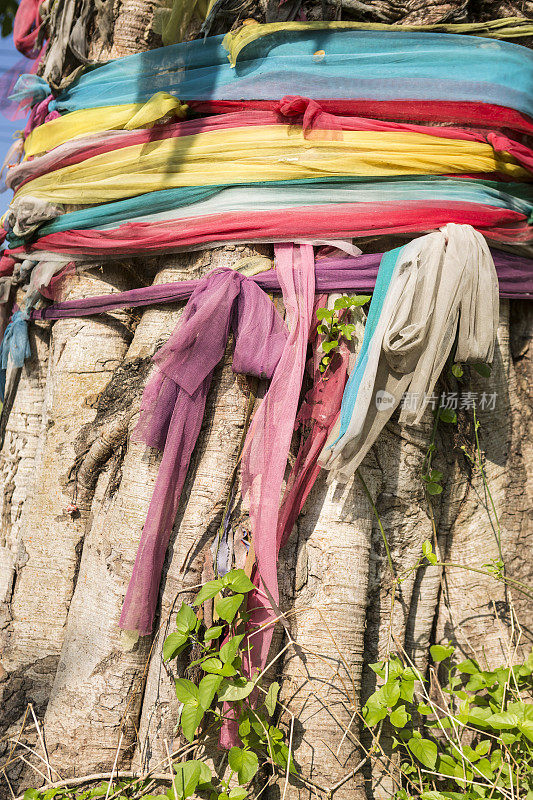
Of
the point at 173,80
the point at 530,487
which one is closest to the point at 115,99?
the point at 173,80

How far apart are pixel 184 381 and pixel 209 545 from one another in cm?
51

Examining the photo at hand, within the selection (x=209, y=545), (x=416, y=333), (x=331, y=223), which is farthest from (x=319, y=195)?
(x=209, y=545)

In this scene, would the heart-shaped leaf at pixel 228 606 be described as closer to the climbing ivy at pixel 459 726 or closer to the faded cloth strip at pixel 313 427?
the faded cloth strip at pixel 313 427

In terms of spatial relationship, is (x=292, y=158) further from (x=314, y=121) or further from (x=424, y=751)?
(x=424, y=751)

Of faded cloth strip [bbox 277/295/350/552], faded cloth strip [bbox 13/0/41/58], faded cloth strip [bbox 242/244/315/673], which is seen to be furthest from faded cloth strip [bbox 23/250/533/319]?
faded cloth strip [bbox 13/0/41/58]

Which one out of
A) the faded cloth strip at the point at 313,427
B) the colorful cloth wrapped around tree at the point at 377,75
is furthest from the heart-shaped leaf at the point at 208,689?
the colorful cloth wrapped around tree at the point at 377,75

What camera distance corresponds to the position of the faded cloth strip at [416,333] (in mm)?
1882

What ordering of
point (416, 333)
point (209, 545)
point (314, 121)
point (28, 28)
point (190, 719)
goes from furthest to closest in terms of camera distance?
point (28, 28)
point (314, 121)
point (209, 545)
point (416, 333)
point (190, 719)

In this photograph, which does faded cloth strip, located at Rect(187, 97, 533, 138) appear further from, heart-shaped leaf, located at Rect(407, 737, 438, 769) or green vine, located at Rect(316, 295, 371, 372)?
heart-shaped leaf, located at Rect(407, 737, 438, 769)

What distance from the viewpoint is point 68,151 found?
235 cm

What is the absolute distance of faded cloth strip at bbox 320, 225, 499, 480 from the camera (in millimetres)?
1882

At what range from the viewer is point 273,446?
1932 millimetres

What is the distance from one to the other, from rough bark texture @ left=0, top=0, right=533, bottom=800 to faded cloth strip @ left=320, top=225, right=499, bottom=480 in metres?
0.18

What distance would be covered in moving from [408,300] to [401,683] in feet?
3.79
